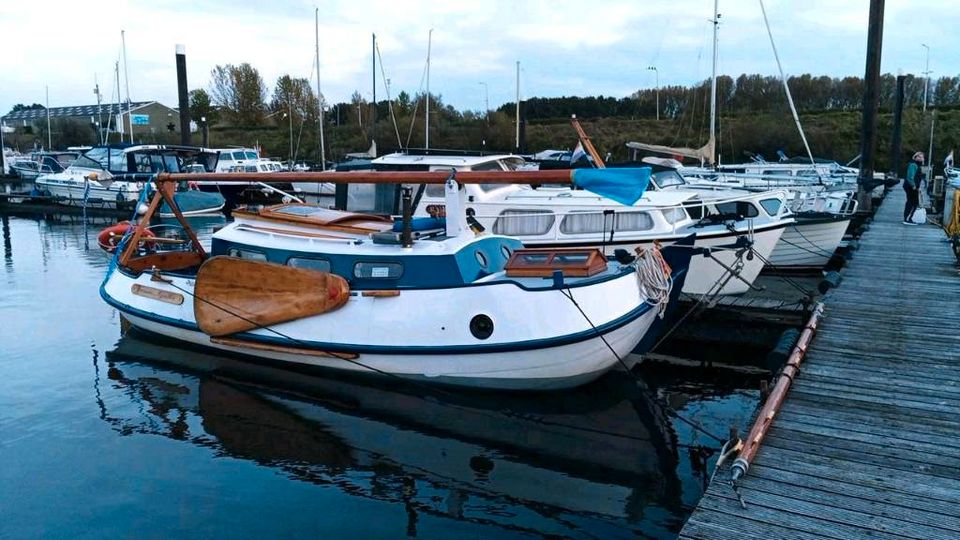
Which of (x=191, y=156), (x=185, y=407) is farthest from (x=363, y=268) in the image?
(x=191, y=156)

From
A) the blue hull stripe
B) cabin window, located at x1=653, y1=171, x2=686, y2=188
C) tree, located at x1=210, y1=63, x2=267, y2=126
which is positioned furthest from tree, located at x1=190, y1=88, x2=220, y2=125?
the blue hull stripe

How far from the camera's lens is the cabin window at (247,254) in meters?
10.8

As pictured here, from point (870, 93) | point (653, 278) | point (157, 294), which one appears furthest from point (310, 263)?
point (870, 93)

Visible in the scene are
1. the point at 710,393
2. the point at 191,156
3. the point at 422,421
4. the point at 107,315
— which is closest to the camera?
the point at 422,421

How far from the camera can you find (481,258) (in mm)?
10062

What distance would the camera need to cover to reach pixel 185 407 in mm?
9922

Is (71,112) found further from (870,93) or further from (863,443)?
(863,443)

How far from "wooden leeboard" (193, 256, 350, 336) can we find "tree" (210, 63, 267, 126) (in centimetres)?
6656

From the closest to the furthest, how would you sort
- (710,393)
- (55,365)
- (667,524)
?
(667,524) → (710,393) → (55,365)

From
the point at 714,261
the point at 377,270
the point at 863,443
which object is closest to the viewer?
the point at 863,443

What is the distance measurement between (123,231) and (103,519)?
31.9 ft

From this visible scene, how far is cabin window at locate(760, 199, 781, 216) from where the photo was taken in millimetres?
15849

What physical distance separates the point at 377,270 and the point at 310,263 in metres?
1.13

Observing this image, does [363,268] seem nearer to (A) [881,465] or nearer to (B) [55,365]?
(B) [55,365]
